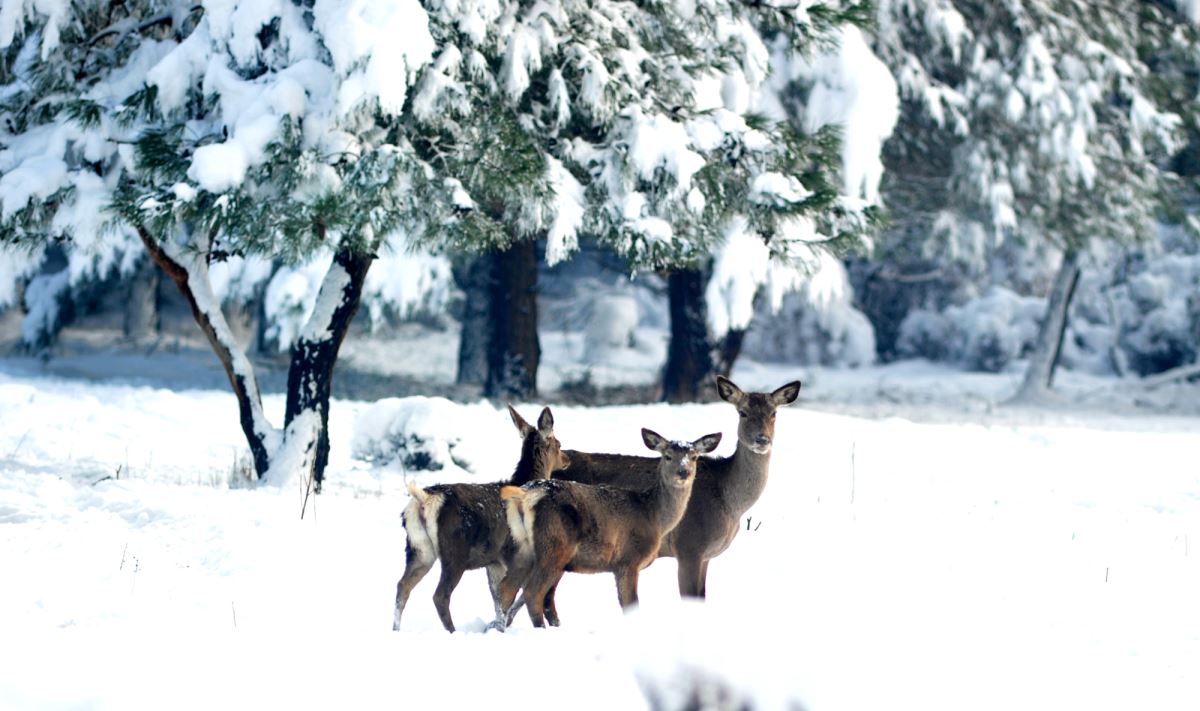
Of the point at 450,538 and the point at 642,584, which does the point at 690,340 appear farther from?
the point at 450,538

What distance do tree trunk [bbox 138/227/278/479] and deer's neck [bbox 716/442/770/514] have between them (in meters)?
4.73

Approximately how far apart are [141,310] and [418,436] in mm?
17373

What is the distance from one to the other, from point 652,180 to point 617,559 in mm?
4242

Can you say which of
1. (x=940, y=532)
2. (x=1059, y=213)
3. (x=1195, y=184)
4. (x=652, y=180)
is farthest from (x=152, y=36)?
(x=1195, y=184)

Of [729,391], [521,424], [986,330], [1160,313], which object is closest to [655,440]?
[729,391]

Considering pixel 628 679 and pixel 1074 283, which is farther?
pixel 1074 283

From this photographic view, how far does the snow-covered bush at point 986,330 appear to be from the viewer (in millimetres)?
29188

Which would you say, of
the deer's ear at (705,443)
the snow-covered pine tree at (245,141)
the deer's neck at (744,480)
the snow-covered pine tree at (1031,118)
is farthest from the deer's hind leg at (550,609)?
the snow-covered pine tree at (1031,118)

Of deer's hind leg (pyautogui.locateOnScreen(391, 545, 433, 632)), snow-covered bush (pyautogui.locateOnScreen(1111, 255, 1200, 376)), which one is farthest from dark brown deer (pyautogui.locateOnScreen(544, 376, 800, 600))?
snow-covered bush (pyautogui.locateOnScreen(1111, 255, 1200, 376))

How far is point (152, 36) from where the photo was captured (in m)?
10.4

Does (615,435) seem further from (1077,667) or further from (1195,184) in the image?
(1195,184)

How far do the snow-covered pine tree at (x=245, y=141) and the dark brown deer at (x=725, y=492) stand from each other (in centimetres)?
302

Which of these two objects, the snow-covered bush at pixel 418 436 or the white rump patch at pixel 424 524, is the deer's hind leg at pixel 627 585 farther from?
the snow-covered bush at pixel 418 436

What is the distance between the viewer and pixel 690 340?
1867 cm
